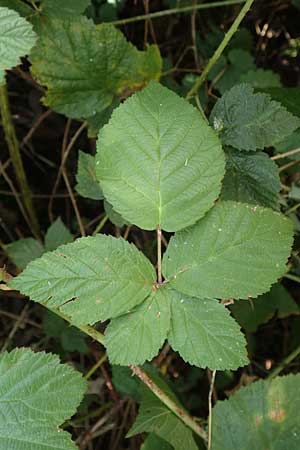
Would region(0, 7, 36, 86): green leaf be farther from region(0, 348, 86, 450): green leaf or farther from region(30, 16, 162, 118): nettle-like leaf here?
region(0, 348, 86, 450): green leaf

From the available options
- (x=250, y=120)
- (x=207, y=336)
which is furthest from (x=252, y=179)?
(x=207, y=336)

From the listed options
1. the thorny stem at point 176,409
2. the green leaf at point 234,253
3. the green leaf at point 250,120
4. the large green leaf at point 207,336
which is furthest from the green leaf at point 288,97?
the thorny stem at point 176,409

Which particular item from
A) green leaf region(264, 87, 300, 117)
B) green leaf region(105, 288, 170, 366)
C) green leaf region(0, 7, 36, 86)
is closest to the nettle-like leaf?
green leaf region(0, 7, 36, 86)

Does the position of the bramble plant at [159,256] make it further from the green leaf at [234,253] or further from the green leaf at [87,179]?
the green leaf at [87,179]

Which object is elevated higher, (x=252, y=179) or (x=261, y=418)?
(x=252, y=179)

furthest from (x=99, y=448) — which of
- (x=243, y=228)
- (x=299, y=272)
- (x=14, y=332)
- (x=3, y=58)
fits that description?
(x=3, y=58)

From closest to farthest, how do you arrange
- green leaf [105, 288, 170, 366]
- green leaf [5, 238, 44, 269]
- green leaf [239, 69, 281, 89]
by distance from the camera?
green leaf [105, 288, 170, 366] → green leaf [5, 238, 44, 269] → green leaf [239, 69, 281, 89]

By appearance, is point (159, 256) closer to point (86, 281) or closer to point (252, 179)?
point (86, 281)
